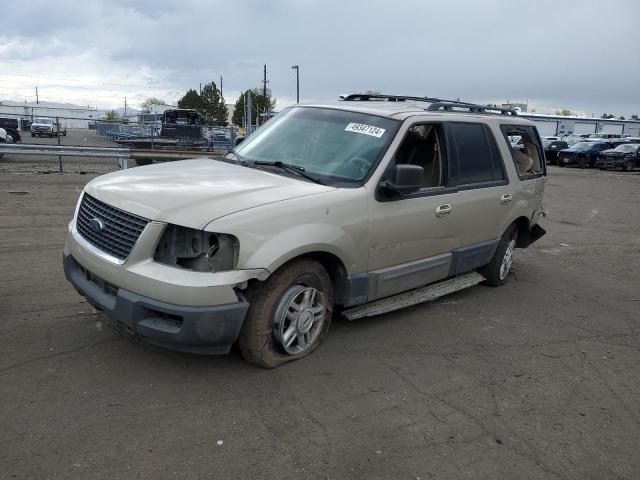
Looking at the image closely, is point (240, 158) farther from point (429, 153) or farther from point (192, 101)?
point (192, 101)

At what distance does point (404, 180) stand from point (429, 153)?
105cm

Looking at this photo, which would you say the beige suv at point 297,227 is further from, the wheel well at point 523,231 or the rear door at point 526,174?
the wheel well at point 523,231

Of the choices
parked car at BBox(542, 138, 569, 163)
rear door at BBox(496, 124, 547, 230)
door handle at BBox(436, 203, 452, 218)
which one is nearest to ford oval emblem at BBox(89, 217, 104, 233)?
door handle at BBox(436, 203, 452, 218)

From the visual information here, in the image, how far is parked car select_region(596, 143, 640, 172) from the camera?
29438 mm

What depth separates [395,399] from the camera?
3574 millimetres

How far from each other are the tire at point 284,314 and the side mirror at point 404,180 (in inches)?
32.5

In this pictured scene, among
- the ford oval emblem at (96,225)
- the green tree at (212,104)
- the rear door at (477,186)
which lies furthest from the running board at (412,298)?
the green tree at (212,104)

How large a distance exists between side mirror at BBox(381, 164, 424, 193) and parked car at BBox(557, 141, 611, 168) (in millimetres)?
30523

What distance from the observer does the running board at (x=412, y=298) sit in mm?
4415

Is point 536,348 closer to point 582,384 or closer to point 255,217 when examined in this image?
point 582,384

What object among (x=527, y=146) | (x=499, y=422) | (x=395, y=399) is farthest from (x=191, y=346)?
(x=527, y=146)

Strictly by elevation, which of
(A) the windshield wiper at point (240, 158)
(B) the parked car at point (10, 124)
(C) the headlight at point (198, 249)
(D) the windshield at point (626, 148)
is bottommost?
(C) the headlight at point (198, 249)

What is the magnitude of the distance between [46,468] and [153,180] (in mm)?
1980

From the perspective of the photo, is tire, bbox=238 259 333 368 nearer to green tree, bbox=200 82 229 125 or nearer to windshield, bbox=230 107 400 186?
windshield, bbox=230 107 400 186
